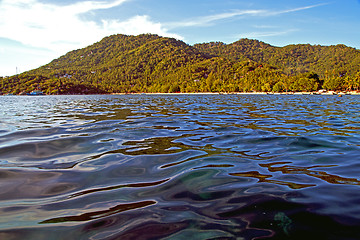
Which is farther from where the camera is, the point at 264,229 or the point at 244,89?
the point at 244,89

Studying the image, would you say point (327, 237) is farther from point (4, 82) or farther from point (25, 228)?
point (4, 82)

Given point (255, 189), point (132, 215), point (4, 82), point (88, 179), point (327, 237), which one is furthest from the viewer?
point (4, 82)

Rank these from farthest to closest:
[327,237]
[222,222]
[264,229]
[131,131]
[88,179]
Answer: [131,131] < [88,179] < [222,222] < [264,229] < [327,237]

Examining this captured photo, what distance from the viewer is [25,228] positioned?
244cm

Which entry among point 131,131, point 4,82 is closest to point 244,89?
point 131,131

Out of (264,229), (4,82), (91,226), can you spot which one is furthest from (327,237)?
(4,82)

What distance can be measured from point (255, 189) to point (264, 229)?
1087 mm

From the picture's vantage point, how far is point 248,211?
9.10 feet

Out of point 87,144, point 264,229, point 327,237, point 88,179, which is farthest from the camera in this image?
point 87,144

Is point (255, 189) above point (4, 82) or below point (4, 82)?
below

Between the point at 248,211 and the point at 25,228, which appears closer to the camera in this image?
the point at 25,228

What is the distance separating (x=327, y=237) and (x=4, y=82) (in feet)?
771

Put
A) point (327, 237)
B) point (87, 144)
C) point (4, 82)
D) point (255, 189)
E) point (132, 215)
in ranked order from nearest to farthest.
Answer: point (327, 237), point (132, 215), point (255, 189), point (87, 144), point (4, 82)

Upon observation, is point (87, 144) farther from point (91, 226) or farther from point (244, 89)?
point (244, 89)
